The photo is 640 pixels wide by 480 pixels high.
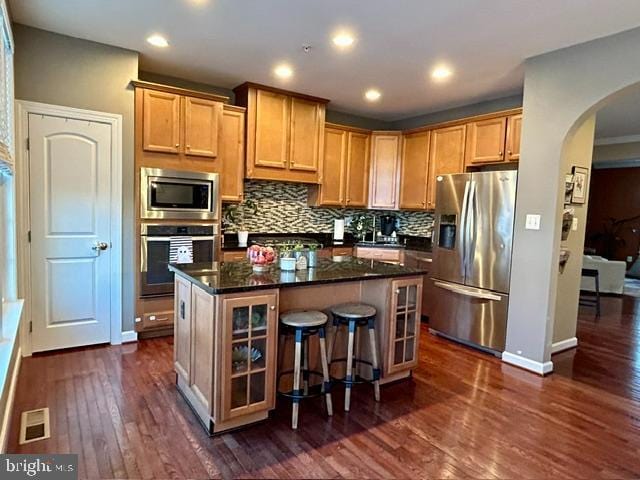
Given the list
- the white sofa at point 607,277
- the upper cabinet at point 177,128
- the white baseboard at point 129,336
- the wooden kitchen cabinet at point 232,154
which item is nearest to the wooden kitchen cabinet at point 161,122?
the upper cabinet at point 177,128

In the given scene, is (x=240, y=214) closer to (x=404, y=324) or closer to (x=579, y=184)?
(x=404, y=324)

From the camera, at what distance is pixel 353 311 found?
2.71 metres

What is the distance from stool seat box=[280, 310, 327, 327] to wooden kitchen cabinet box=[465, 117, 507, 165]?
295 centimetres

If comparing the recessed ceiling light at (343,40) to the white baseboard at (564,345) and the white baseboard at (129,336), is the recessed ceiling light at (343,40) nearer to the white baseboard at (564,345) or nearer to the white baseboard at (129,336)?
the white baseboard at (129,336)

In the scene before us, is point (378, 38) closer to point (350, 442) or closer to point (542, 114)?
point (542, 114)

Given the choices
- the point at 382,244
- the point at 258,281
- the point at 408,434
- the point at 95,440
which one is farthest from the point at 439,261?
the point at 95,440

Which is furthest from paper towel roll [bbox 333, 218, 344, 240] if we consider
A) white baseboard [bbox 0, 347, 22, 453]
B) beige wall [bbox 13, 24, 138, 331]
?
white baseboard [bbox 0, 347, 22, 453]

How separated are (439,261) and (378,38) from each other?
2335 mm

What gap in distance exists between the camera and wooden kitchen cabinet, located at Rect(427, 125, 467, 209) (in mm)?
4703

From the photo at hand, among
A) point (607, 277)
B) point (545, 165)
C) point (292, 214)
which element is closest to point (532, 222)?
point (545, 165)

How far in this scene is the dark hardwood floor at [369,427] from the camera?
207 centimetres

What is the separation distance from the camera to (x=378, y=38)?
124 inches

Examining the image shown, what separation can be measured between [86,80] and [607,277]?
321 inches

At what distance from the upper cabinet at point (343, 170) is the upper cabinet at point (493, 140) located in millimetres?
1432
